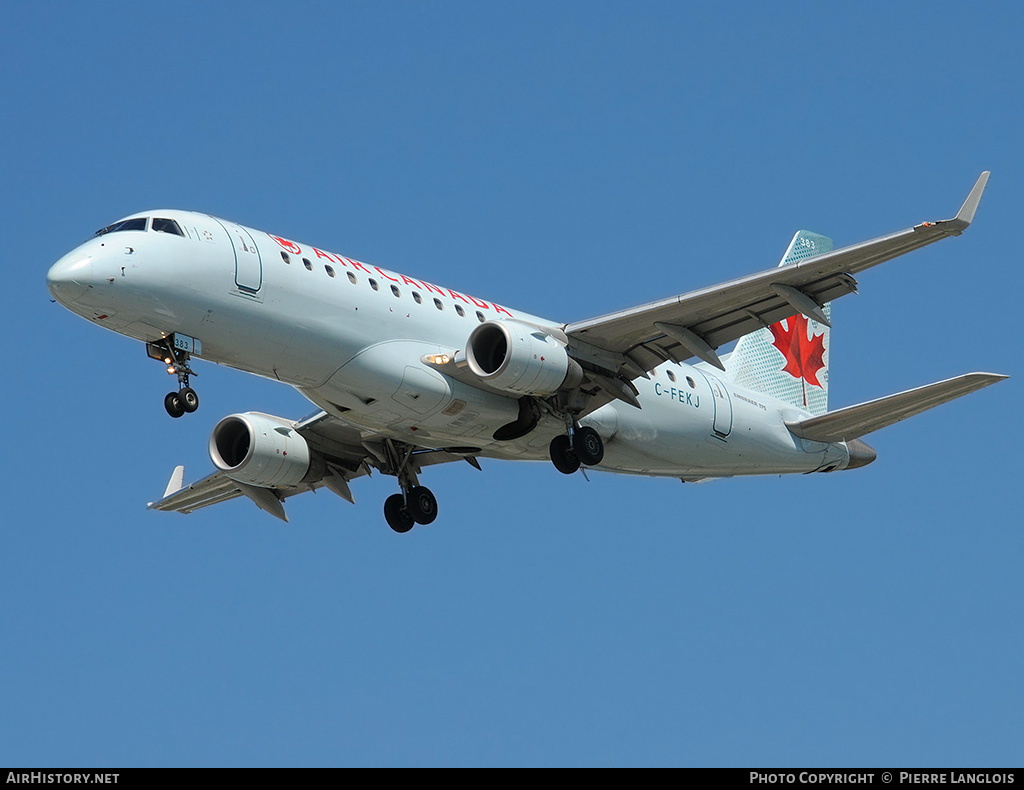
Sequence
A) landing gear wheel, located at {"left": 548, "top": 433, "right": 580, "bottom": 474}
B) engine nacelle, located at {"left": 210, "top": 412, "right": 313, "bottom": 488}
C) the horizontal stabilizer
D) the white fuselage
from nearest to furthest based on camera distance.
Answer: the white fuselage
the horizontal stabilizer
landing gear wheel, located at {"left": 548, "top": 433, "right": 580, "bottom": 474}
engine nacelle, located at {"left": 210, "top": 412, "right": 313, "bottom": 488}

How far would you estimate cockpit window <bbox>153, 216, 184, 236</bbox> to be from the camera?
25766 millimetres

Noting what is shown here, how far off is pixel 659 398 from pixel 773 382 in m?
5.08

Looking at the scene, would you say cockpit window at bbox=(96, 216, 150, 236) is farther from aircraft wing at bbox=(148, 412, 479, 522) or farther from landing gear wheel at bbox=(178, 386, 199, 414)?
aircraft wing at bbox=(148, 412, 479, 522)

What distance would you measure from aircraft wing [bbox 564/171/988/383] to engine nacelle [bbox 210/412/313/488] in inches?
270

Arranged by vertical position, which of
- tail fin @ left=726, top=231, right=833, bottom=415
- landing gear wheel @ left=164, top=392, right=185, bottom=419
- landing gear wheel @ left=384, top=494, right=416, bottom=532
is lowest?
landing gear wheel @ left=164, top=392, right=185, bottom=419

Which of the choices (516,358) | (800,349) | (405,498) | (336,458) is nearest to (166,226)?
(516,358)

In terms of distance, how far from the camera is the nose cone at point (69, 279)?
24500mm

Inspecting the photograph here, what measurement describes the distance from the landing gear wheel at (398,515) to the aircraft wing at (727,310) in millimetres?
5541

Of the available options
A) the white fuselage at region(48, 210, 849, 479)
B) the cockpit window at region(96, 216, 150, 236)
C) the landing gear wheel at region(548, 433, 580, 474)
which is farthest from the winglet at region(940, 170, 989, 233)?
the cockpit window at region(96, 216, 150, 236)

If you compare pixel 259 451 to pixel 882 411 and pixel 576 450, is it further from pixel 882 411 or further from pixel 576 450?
pixel 882 411

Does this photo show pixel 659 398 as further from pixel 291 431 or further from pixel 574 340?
pixel 291 431

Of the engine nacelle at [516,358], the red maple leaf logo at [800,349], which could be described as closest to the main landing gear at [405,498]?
the engine nacelle at [516,358]

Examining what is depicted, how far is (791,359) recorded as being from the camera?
1439 inches
